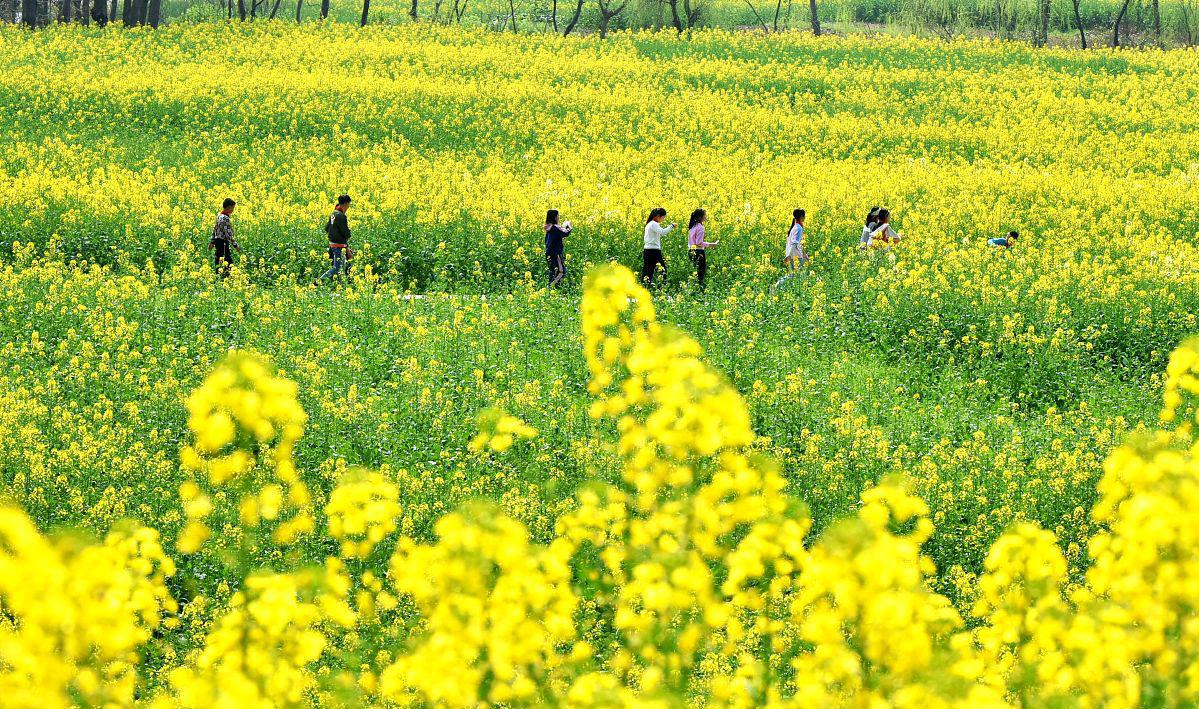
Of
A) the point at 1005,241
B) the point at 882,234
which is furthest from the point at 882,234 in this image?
the point at 1005,241

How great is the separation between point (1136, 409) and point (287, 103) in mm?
26076

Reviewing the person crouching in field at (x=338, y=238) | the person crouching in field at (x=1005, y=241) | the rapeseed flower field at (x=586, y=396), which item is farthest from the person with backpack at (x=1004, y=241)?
the person crouching in field at (x=338, y=238)

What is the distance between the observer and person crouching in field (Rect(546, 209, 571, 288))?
1731cm

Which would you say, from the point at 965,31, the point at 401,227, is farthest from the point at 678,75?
the point at 965,31

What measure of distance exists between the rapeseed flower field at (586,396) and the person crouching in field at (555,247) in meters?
0.70

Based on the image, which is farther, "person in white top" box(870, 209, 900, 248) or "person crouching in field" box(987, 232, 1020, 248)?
"person crouching in field" box(987, 232, 1020, 248)

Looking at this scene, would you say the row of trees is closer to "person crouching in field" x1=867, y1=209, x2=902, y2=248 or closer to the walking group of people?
"person crouching in field" x1=867, y1=209, x2=902, y2=248

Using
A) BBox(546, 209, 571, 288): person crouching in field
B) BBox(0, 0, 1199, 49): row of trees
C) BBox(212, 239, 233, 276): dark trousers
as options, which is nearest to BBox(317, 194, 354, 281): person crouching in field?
BBox(212, 239, 233, 276): dark trousers

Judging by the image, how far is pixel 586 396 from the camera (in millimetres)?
12789

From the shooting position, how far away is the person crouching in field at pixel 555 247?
17.3 m

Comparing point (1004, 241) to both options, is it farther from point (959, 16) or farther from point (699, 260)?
point (959, 16)

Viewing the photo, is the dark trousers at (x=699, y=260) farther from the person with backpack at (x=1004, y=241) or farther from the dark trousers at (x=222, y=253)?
the dark trousers at (x=222, y=253)

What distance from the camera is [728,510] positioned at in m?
5.62

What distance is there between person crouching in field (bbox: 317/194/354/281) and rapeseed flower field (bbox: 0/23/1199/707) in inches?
25.8
